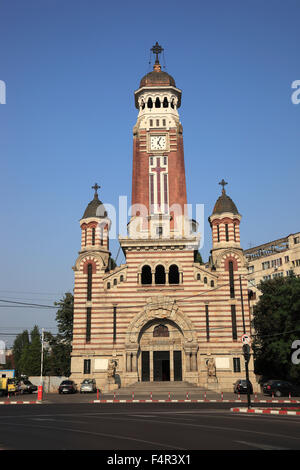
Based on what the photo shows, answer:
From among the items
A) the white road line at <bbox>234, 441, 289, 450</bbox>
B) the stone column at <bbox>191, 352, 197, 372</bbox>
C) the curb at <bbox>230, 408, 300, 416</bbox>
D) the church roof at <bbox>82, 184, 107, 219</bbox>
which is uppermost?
the church roof at <bbox>82, 184, 107, 219</bbox>

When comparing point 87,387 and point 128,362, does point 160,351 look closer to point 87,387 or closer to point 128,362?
point 128,362

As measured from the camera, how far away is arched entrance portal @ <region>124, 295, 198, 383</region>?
48.1 metres

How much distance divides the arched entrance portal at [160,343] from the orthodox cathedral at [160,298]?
104mm

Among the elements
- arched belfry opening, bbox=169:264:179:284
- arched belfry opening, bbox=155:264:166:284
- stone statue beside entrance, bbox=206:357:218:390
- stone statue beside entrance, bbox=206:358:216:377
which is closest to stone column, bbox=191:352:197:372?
stone statue beside entrance, bbox=206:357:218:390

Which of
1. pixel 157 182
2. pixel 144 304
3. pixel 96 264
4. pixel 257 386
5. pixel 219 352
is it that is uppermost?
pixel 157 182

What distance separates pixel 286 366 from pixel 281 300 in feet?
23.0

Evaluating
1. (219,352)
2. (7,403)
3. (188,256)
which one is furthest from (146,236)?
(7,403)

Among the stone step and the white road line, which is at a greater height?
the white road line

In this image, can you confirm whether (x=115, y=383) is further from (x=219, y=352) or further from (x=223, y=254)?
(x=223, y=254)

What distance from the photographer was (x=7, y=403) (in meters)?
33.8

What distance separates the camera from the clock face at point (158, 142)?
187 ft

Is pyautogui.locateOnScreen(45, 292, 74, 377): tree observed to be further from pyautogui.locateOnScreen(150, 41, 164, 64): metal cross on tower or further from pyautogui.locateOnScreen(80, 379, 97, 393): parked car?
pyautogui.locateOnScreen(150, 41, 164, 64): metal cross on tower

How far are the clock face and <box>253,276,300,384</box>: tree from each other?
73.5 ft

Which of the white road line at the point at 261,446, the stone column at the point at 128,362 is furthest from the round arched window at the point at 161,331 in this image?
the white road line at the point at 261,446
